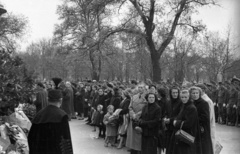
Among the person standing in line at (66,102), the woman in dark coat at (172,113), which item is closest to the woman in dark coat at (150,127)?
the woman in dark coat at (172,113)

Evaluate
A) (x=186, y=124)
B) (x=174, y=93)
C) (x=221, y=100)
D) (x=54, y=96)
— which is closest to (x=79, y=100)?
(x=221, y=100)

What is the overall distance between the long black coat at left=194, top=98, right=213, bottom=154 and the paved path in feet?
8.14

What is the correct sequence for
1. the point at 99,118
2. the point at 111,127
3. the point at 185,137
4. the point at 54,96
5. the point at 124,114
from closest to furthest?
the point at 54,96 → the point at 185,137 → the point at 124,114 → the point at 111,127 → the point at 99,118

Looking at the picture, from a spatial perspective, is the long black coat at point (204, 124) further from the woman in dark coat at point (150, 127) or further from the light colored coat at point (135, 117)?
the light colored coat at point (135, 117)

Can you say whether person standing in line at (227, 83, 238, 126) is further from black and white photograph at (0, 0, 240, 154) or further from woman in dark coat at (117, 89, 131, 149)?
woman in dark coat at (117, 89, 131, 149)

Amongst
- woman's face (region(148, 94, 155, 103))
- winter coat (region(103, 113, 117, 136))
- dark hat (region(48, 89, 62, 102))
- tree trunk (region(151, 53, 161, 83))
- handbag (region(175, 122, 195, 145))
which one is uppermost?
tree trunk (region(151, 53, 161, 83))

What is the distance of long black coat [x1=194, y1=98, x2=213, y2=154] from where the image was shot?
5.93 meters

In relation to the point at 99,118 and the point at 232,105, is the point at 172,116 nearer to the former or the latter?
the point at 99,118

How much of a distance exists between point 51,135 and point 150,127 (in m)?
2.62

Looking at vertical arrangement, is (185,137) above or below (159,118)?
below

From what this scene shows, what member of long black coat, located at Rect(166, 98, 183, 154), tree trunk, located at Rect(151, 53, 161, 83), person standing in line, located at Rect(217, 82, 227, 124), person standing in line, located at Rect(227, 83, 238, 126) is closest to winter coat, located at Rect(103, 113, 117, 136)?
long black coat, located at Rect(166, 98, 183, 154)

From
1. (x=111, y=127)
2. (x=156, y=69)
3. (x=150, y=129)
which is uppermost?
(x=156, y=69)

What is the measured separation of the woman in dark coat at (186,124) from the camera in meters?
5.41

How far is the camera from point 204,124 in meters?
5.96
